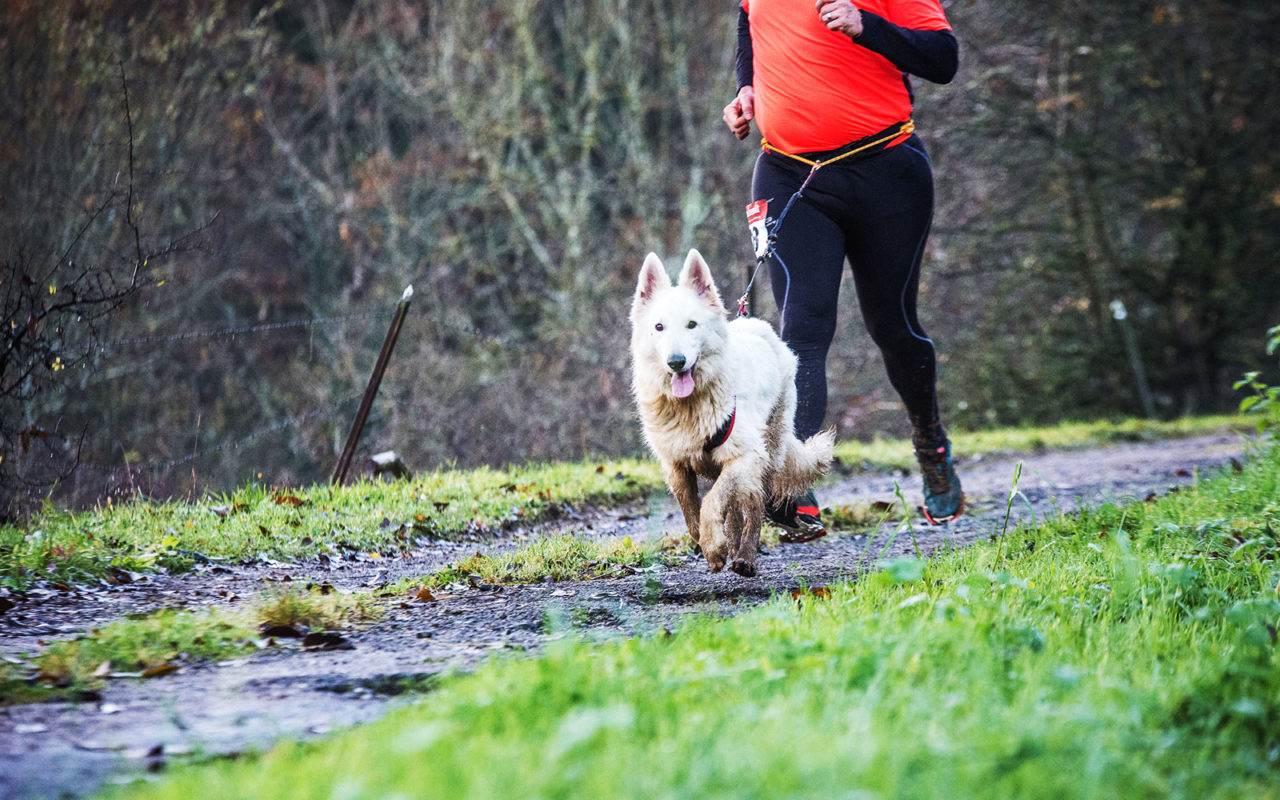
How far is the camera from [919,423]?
16.5 ft

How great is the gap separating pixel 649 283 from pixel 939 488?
1884 mm

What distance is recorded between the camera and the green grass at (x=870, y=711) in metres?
1.60

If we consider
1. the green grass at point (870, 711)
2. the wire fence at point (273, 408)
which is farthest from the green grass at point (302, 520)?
the wire fence at point (273, 408)

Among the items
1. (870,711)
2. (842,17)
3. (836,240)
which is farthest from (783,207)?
(870,711)

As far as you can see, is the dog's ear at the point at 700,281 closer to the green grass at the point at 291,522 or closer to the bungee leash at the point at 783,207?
the bungee leash at the point at 783,207

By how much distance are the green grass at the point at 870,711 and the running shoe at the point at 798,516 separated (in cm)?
146

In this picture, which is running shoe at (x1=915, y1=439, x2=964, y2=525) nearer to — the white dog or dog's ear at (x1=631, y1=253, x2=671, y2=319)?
the white dog

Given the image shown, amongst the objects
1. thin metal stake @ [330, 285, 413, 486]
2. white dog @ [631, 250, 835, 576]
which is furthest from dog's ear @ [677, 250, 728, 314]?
thin metal stake @ [330, 285, 413, 486]

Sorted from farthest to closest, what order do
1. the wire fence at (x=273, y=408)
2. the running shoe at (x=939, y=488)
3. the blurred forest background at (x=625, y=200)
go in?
1. the blurred forest background at (x=625, y=200)
2. the wire fence at (x=273, y=408)
3. the running shoe at (x=939, y=488)

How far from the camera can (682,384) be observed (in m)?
3.99

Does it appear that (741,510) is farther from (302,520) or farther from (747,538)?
(302,520)

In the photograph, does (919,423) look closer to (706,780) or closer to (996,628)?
(996,628)

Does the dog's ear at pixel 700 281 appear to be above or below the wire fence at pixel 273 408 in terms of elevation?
above

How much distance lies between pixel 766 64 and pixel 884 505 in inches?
103
